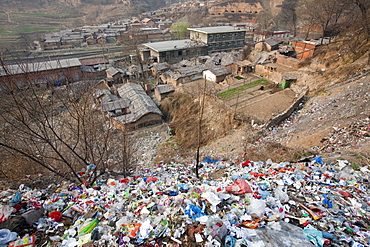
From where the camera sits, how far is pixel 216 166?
27.6ft

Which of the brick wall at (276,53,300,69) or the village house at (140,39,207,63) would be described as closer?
the brick wall at (276,53,300,69)

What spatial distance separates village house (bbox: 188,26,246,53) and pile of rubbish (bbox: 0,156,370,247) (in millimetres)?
29644

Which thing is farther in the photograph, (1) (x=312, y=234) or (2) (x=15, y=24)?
(2) (x=15, y=24)

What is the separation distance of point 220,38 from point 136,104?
72.1 feet

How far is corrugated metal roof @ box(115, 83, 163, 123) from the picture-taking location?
1591 cm

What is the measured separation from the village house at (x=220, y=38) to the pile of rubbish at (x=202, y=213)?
29644 mm

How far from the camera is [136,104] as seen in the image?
1731cm

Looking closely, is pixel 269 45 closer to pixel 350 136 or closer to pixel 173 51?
pixel 173 51

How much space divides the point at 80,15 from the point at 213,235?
290 feet

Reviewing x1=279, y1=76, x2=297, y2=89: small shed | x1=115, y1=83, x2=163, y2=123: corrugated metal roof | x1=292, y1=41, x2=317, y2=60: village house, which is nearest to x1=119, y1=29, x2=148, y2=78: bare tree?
x1=115, y1=83, x2=163, y2=123: corrugated metal roof

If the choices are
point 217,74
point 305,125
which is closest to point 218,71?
point 217,74

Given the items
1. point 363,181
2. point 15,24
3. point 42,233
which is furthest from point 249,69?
point 15,24

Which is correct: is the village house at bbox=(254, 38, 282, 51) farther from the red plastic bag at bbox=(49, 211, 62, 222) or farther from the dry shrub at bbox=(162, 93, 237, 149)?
the red plastic bag at bbox=(49, 211, 62, 222)

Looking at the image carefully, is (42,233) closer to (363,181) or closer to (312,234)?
(312,234)
